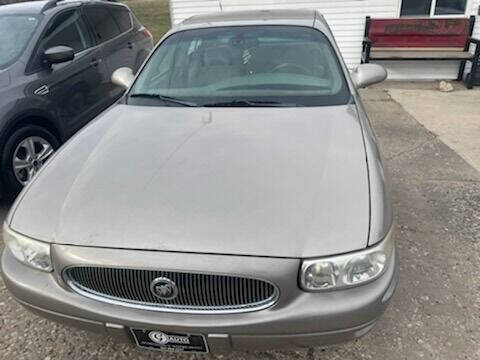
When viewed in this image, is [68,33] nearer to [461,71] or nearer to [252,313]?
[252,313]

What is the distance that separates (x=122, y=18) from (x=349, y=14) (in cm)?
435

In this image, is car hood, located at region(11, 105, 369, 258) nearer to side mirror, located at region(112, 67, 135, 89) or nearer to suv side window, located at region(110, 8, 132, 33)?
side mirror, located at region(112, 67, 135, 89)

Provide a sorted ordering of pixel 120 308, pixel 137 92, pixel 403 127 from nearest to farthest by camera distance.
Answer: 1. pixel 120 308
2. pixel 137 92
3. pixel 403 127

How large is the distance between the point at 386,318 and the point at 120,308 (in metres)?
1.51

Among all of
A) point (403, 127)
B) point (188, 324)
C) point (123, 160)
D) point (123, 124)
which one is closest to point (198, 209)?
point (188, 324)

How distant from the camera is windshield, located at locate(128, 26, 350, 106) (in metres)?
2.78

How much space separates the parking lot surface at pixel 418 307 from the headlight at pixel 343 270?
2.33 ft

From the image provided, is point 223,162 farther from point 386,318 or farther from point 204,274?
point 386,318

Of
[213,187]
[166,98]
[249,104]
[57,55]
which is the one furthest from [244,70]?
[57,55]

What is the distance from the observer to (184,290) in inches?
66.7

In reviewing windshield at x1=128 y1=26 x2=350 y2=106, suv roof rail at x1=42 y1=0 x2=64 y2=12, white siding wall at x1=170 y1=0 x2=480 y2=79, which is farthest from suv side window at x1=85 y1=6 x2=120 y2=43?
white siding wall at x1=170 y1=0 x2=480 y2=79

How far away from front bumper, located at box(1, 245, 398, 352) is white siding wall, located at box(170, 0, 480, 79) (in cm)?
718

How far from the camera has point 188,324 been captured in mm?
1683

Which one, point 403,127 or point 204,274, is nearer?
point 204,274
